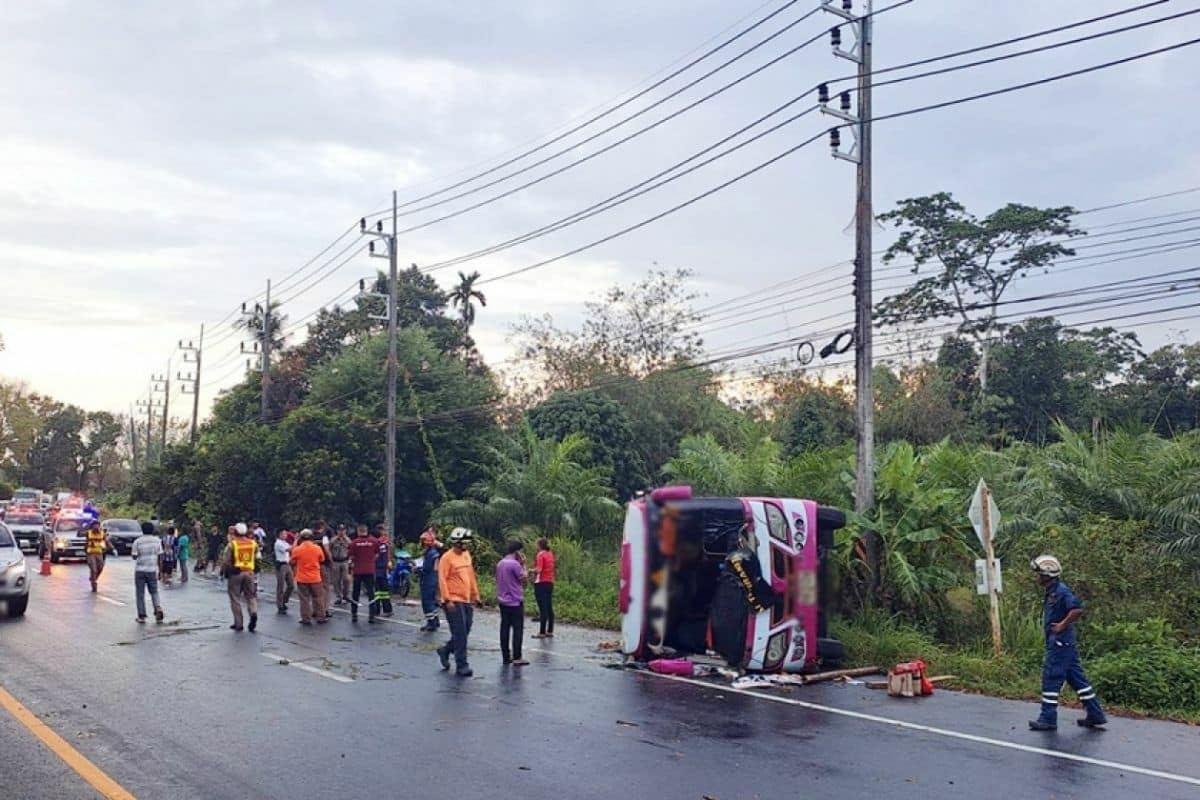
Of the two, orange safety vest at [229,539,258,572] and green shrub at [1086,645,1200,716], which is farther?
orange safety vest at [229,539,258,572]

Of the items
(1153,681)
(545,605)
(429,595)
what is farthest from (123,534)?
(1153,681)

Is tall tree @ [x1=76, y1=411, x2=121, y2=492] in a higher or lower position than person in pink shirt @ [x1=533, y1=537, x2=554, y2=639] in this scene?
higher

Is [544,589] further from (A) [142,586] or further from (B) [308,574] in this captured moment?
(A) [142,586]

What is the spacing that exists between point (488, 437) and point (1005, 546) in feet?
75.3

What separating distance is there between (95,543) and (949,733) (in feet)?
67.4

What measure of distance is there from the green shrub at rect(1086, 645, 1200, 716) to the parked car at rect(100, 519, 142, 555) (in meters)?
36.4

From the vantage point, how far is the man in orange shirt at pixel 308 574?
18.8 m

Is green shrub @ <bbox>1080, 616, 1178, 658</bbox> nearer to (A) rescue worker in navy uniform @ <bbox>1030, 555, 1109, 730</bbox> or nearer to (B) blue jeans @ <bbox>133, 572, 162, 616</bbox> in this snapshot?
(A) rescue worker in navy uniform @ <bbox>1030, 555, 1109, 730</bbox>

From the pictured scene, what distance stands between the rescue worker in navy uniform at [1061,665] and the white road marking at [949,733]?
2.80ft

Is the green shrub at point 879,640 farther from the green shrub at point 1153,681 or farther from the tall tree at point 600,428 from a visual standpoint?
the tall tree at point 600,428

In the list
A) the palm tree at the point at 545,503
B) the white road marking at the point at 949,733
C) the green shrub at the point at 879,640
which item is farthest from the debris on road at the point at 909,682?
the palm tree at the point at 545,503

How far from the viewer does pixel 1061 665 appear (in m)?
11.1

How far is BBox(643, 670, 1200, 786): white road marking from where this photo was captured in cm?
924

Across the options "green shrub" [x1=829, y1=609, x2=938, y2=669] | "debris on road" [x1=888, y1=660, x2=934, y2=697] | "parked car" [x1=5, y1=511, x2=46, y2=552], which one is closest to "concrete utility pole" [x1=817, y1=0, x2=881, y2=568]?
"green shrub" [x1=829, y1=609, x2=938, y2=669]
